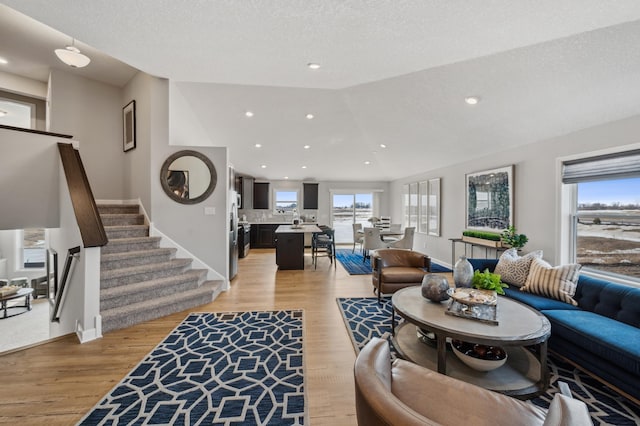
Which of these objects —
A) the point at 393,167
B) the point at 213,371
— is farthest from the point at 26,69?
the point at 393,167

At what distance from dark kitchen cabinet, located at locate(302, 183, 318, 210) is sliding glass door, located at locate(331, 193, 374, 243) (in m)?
0.68

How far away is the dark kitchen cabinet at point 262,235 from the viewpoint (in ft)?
28.4

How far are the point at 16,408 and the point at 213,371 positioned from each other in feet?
4.14

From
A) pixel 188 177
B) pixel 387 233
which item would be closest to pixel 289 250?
pixel 188 177

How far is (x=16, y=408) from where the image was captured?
5.88 feet

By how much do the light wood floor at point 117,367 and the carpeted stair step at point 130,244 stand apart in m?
1.20

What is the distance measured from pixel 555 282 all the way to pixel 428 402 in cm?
246

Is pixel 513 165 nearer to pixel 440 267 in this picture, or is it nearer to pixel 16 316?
pixel 440 267

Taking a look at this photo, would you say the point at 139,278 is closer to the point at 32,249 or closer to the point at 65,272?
the point at 65,272

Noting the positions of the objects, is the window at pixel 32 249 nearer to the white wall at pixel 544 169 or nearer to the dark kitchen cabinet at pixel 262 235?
the dark kitchen cabinet at pixel 262 235

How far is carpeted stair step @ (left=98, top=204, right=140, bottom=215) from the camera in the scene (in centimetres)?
432

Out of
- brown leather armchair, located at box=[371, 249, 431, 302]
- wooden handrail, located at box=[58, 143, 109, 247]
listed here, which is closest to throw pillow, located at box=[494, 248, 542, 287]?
brown leather armchair, located at box=[371, 249, 431, 302]

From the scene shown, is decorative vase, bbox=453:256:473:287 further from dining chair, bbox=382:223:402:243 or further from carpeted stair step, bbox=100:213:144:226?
carpeted stair step, bbox=100:213:144:226

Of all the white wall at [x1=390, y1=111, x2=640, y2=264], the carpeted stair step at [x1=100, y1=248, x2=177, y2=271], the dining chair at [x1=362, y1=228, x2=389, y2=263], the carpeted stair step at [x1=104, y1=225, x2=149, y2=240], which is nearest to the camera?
the white wall at [x1=390, y1=111, x2=640, y2=264]
